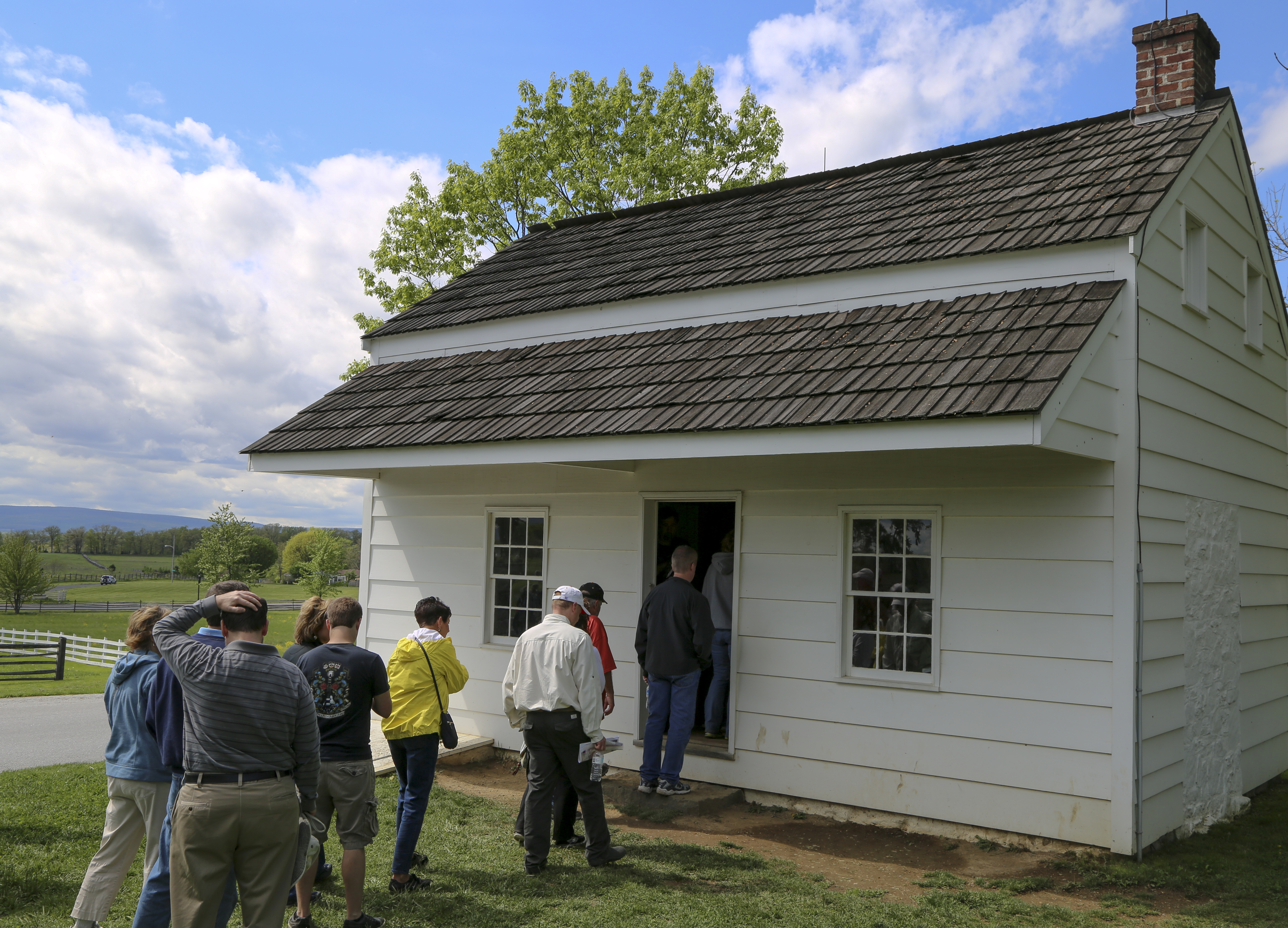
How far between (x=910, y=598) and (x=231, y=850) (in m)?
5.53

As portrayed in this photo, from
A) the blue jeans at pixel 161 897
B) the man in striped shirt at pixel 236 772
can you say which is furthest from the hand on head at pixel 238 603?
the blue jeans at pixel 161 897

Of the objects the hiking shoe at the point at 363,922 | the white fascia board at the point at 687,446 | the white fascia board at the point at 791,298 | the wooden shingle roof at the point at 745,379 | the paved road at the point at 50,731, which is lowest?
the paved road at the point at 50,731

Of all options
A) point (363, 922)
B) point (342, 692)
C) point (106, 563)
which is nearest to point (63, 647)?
point (363, 922)

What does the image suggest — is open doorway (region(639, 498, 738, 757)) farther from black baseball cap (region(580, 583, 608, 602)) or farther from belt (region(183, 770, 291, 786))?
belt (region(183, 770, 291, 786))

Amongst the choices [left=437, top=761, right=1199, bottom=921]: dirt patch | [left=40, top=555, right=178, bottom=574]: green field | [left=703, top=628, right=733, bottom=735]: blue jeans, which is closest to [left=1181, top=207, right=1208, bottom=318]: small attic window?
[left=437, top=761, right=1199, bottom=921]: dirt patch

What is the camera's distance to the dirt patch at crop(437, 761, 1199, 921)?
6.19 meters

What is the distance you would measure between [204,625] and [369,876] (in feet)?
7.93

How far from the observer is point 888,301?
325 inches

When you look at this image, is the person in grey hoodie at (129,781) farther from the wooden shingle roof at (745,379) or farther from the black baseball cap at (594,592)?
the wooden shingle roof at (745,379)

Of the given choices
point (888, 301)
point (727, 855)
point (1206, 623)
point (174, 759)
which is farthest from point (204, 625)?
point (1206, 623)

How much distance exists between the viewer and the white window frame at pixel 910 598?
7.56m

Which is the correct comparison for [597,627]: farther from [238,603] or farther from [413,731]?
[238,603]

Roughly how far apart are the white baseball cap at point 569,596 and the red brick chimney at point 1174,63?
746 cm

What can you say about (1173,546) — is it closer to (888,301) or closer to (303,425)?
(888,301)
